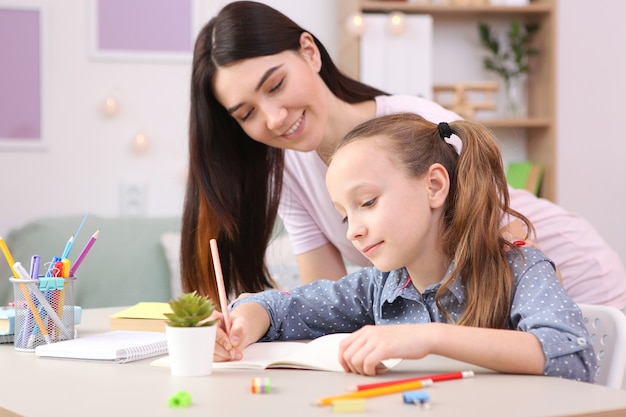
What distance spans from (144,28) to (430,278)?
2276mm

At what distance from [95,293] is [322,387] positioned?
2.16 meters

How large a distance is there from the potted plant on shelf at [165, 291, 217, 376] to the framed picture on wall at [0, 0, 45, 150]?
7.53ft

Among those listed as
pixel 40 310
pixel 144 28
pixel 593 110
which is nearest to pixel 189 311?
pixel 40 310

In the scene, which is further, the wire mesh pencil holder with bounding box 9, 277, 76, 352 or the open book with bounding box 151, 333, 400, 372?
the wire mesh pencil holder with bounding box 9, 277, 76, 352

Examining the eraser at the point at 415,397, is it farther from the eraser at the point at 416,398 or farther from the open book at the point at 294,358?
the open book at the point at 294,358

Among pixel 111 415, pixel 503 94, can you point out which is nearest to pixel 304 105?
pixel 111 415

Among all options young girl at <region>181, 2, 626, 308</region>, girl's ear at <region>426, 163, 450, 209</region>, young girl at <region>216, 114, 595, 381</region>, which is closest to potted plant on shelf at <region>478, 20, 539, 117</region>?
young girl at <region>181, 2, 626, 308</region>

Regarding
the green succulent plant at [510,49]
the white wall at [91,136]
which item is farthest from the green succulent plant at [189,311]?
the green succulent plant at [510,49]

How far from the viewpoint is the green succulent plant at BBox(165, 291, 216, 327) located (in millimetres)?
992

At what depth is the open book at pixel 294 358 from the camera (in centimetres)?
105

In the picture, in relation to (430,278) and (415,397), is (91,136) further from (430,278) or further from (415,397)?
(415,397)

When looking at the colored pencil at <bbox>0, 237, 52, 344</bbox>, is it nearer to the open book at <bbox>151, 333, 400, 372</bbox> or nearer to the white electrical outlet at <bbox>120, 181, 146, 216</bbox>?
the open book at <bbox>151, 333, 400, 372</bbox>

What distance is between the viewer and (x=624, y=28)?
376 centimetres

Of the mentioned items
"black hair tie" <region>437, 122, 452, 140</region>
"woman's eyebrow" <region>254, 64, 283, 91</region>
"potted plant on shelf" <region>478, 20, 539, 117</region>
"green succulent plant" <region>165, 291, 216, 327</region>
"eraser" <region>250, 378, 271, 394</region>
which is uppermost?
"potted plant on shelf" <region>478, 20, 539, 117</region>
